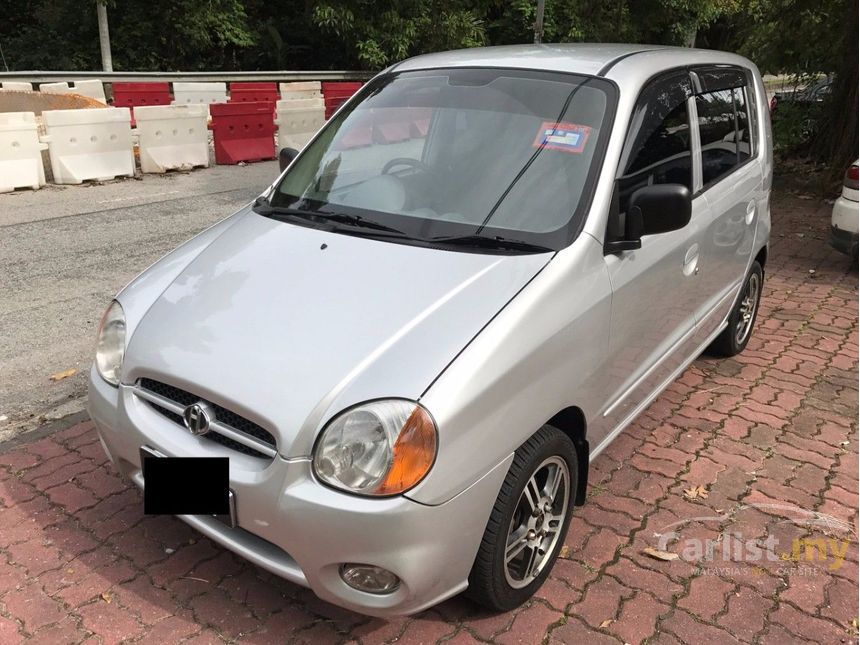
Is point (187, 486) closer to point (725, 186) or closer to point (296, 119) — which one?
point (725, 186)

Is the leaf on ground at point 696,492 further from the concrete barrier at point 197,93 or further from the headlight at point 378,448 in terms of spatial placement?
the concrete barrier at point 197,93

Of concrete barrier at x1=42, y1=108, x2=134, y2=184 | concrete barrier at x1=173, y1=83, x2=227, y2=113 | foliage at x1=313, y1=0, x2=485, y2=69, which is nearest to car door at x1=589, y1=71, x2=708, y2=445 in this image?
concrete barrier at x1=42, y1=108, x2=134, y2=184

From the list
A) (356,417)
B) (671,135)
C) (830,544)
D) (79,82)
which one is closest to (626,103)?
(671,135)

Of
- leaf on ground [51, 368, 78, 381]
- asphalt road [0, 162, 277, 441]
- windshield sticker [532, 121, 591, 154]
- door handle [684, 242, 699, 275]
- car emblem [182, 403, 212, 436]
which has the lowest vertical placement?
leaf on ground [51, 368, 78, 381]

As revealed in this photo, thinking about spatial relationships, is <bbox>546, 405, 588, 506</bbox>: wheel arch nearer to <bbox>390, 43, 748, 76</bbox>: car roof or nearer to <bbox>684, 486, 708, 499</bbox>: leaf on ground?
<bbox>684, 486, 708, 499</bbox>: leaf on ground

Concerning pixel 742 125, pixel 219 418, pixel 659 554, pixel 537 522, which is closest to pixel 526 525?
pixel 537 522

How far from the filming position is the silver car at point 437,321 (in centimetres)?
229

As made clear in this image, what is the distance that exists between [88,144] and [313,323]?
29.0ft

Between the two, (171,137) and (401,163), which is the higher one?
(401,163)

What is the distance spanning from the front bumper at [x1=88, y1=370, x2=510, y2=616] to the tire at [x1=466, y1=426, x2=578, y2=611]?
0.08 metres

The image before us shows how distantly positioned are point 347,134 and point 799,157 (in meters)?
11.2

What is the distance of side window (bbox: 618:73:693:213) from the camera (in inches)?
127

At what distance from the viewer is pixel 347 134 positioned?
149 inches

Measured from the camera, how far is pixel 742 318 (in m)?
5.22
